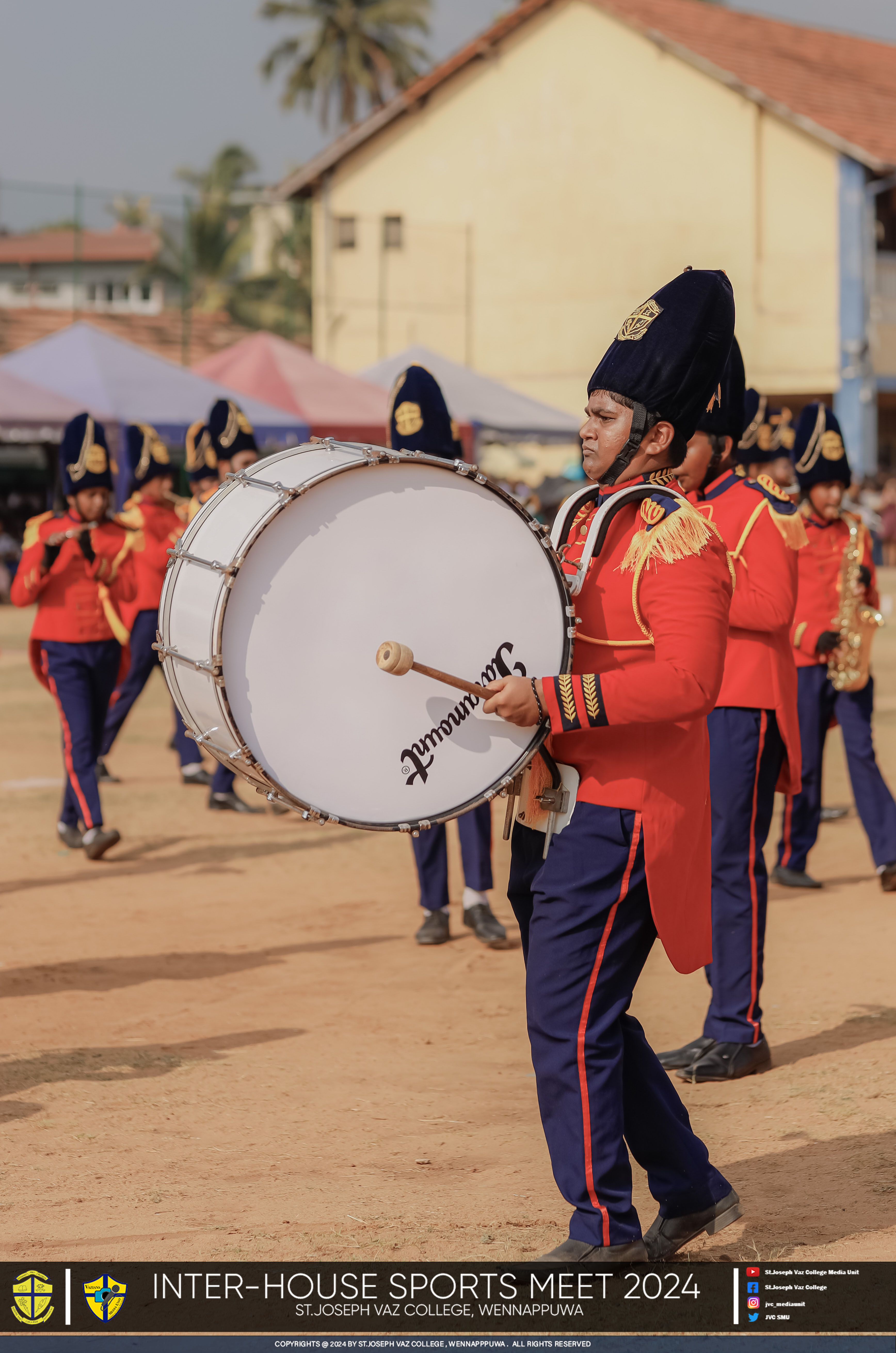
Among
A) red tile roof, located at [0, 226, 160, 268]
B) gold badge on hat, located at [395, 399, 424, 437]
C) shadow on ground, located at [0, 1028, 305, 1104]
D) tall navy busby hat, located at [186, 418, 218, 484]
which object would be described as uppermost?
red tile roof, located at [0, 226, 160, 268]

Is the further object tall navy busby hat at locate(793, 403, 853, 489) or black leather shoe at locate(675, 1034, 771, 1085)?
tall navy busby hat at locate(793, 403, 853, 489)

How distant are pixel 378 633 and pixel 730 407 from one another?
1.94 meters

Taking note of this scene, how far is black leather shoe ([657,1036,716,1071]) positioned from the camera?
5461mm

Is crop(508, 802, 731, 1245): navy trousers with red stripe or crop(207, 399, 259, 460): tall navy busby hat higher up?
crop(207, 399, 259, 460): tall navy busby hat

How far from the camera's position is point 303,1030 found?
237 inches

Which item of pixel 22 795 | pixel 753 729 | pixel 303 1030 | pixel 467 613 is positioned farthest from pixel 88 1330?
pixel 22 795

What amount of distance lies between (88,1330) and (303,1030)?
243cm

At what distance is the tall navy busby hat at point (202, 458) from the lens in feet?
36.3

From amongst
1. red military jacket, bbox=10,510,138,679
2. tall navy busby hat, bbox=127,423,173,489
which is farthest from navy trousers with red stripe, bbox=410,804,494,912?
tall navy busby hat, bbox=127,423,173,489

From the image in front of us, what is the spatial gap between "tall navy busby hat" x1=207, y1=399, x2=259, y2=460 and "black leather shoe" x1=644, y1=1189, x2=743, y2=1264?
7551mm

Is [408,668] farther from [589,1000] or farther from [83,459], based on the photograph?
[83,459]

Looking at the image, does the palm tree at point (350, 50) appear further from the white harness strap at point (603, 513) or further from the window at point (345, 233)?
the white harness strap at point (603, 513)

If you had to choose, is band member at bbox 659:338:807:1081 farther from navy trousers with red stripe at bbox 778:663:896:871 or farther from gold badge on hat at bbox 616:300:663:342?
navy trousers with red stripe at bbox 778:663:896:871

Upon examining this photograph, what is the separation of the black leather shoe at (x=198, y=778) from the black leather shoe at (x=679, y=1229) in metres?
7.78
